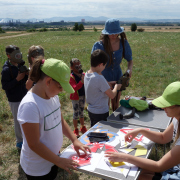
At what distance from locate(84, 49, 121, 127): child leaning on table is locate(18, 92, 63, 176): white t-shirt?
39.1 inches

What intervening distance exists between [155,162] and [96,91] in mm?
1319

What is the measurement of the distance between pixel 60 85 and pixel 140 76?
6.77 metres

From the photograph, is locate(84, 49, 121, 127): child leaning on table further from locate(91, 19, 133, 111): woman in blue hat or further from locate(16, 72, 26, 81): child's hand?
locate(16, 72, 26, 81): child's hand

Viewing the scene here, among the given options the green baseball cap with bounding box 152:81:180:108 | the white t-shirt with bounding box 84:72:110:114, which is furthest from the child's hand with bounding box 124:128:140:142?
the white t-shirt with bounding box 84:72:110:114

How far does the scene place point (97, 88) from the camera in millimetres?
2686

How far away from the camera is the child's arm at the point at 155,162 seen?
154 cm

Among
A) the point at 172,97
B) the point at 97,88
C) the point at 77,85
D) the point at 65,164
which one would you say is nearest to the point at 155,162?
the point at 172,97

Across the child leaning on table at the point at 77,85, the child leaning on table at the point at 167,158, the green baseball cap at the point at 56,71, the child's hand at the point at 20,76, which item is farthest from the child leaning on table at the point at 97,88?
the green baseball cap at the point at 56,71

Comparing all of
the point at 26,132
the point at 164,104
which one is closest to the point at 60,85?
the point at 26,132

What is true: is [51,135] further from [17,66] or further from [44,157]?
[17,66]

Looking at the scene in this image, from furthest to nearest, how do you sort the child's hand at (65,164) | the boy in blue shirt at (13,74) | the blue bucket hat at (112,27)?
the blue bucket hat at (112,27), the boy in blue shirt at (13,74), the child's hand at (65,164)

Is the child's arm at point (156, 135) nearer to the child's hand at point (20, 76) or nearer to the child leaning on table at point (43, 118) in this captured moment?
the child leaning on table at point (43, 118)

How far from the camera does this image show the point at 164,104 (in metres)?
1.65

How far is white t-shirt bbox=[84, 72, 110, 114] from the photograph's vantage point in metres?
2.63
